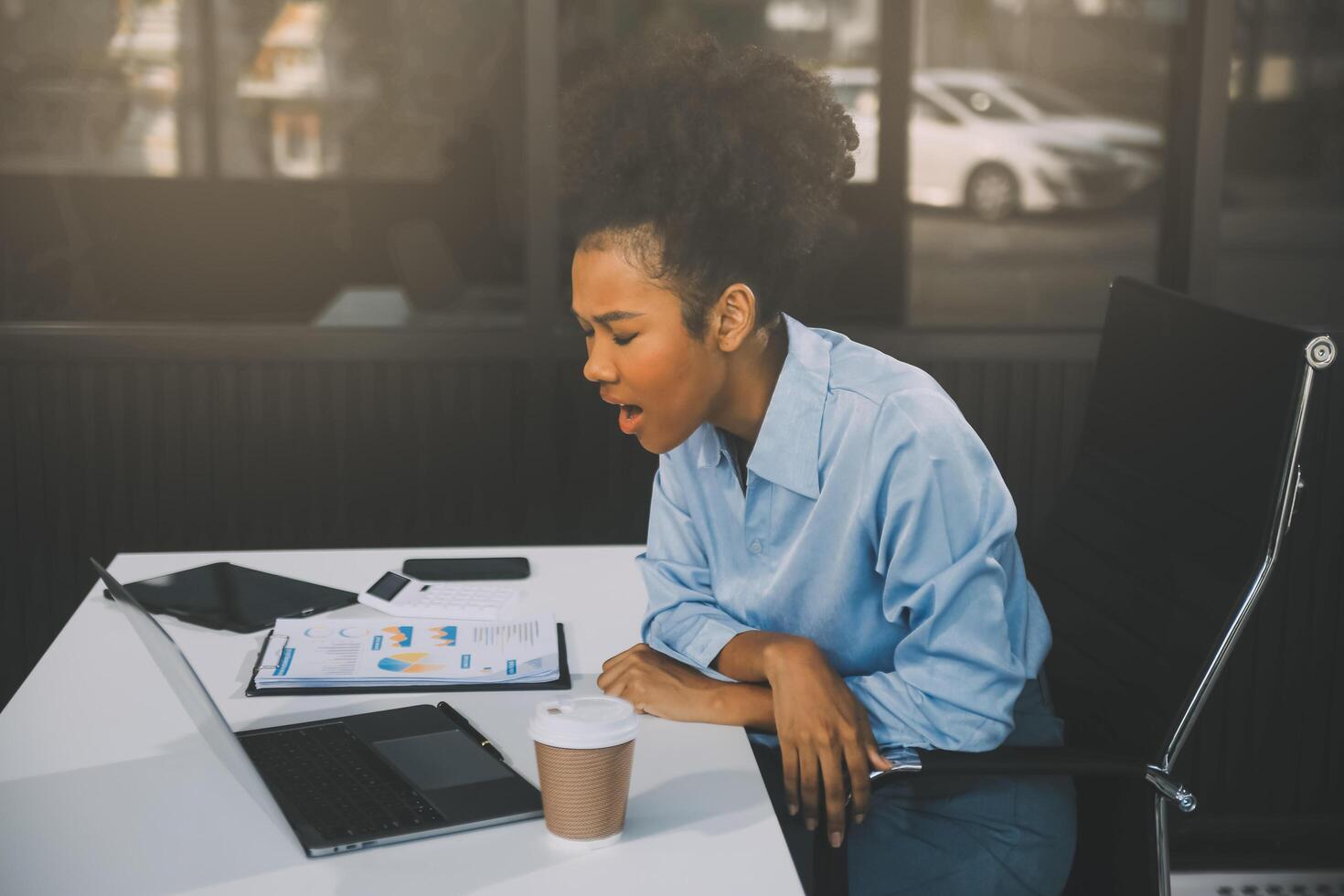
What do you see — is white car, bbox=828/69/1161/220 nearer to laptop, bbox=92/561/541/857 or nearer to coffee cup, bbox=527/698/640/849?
laptop, bbox=92/561/541/857

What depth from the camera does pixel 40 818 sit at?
110cm

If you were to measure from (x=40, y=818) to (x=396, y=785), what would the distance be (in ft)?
0.92

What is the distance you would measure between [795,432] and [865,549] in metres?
0.14

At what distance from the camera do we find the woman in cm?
133

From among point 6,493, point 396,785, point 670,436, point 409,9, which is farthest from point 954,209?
point 396,785

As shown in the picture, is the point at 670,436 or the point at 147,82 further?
the point at 147,82

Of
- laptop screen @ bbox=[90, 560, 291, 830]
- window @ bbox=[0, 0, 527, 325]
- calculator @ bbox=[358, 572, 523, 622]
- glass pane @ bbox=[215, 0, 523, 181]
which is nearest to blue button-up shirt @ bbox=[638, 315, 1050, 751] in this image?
calculator @ bbox=[358, 572, 523, 622]

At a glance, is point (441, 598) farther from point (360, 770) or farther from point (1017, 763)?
point (1017, 763)

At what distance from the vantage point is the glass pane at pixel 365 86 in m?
2.80

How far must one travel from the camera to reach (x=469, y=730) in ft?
4.18

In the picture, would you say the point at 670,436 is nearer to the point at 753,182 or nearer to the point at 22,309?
the point at 753,182

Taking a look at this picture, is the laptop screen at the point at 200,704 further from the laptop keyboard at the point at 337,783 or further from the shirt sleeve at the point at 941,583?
the shirt sleeve at the point at 941,583

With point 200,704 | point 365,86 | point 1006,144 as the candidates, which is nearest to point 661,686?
point 200,704

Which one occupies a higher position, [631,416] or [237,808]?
[631,416]
